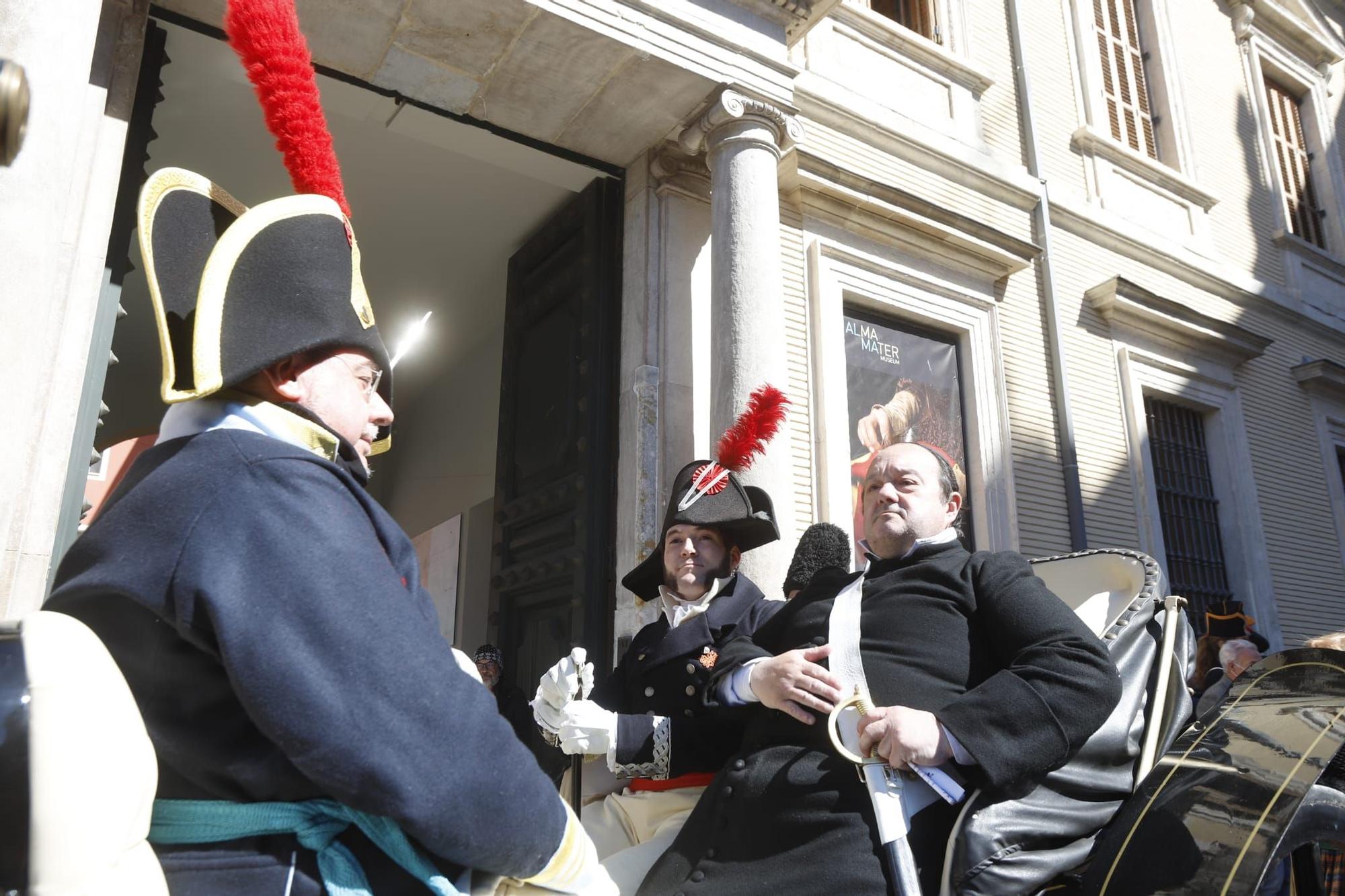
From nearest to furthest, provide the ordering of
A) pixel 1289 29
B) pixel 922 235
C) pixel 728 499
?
pixel 728 499
pixel 922 235
pixel 1289 29

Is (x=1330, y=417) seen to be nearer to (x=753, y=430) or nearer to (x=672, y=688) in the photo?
(x=753, y=430)

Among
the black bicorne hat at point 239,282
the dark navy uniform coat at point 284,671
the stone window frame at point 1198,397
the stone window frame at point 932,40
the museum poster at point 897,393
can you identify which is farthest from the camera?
the stone window frame at point 1198,397

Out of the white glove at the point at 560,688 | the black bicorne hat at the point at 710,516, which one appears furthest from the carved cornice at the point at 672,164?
the white glove at the point at 560,688

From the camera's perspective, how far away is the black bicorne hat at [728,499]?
317cm

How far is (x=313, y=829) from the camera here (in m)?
1.27

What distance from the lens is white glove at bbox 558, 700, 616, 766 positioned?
257cm

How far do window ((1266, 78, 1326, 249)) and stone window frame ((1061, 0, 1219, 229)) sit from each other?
2182 mm

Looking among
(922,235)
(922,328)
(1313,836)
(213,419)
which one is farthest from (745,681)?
(922,235)

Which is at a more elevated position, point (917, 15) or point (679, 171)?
point (917, 15)

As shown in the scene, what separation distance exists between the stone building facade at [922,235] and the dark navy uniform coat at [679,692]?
185 centimetres

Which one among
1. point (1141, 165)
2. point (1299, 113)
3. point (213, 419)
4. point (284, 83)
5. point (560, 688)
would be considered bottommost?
point (560, 688)

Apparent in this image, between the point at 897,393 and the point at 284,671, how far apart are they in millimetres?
6379

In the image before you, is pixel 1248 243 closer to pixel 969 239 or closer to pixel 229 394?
pixel 969 239

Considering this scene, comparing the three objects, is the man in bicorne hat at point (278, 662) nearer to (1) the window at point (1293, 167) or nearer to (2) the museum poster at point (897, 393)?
(2) the museum poster at point (897, 393)
